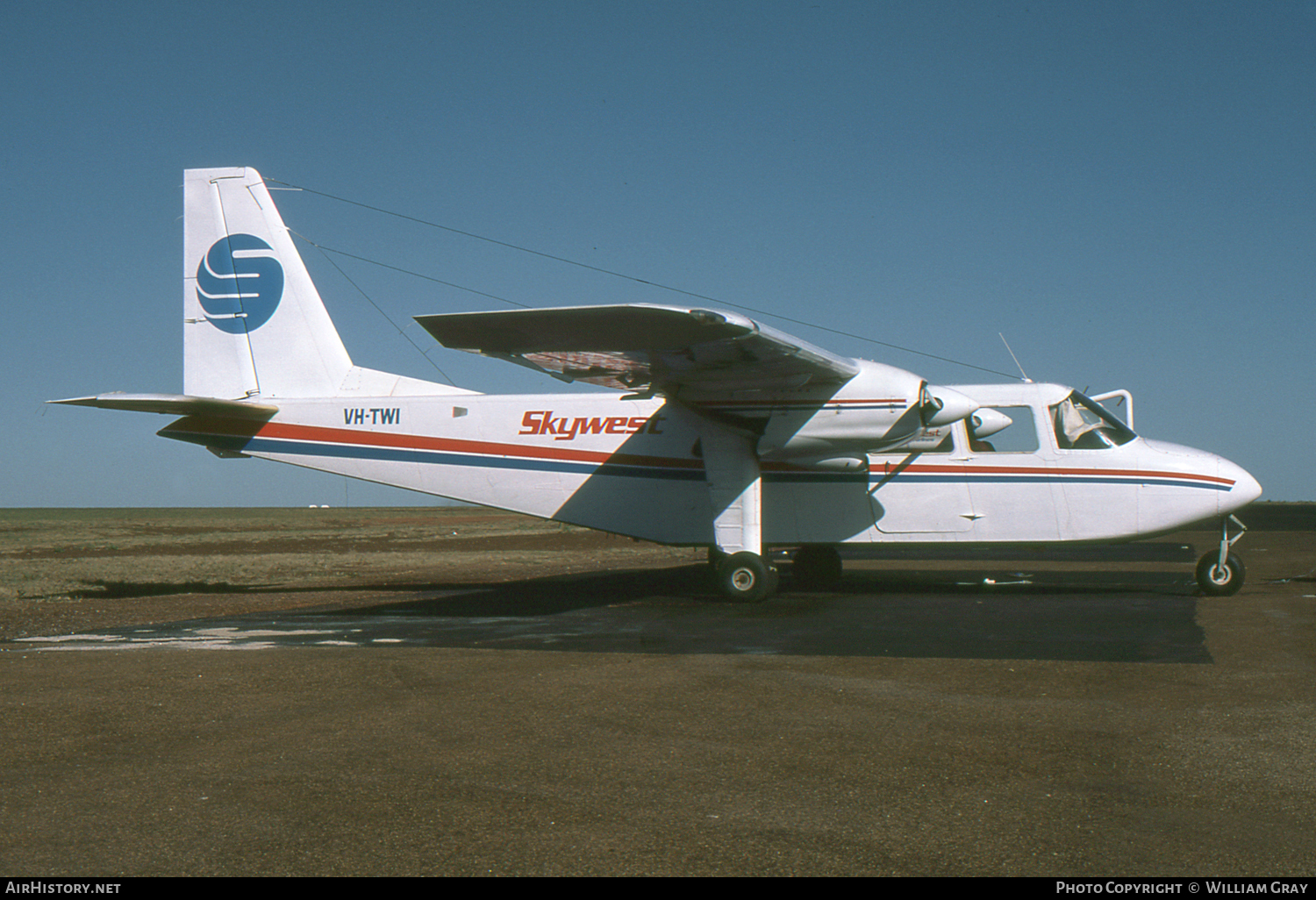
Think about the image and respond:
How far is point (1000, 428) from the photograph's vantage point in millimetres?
14211

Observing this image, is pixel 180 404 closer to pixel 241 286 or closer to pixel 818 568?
pixel 241 286

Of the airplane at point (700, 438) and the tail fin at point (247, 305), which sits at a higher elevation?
the tail fin at point (247, 305)

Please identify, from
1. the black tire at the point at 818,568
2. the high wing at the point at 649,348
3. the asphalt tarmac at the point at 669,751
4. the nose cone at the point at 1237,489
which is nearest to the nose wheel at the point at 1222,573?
the nose cone at the point at 1237,489

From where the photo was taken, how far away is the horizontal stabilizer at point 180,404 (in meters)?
13.4

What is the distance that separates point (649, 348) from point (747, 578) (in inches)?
153

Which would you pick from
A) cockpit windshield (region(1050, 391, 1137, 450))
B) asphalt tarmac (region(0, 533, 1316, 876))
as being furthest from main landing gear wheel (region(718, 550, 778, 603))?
cockpit windshield (region(1050, 391, 1137, 450))

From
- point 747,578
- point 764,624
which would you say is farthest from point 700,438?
point 764,624

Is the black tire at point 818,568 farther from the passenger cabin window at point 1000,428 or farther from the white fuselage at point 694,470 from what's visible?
the passenger cabin window at point 1000,428

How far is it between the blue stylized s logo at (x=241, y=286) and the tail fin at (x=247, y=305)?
0.01m

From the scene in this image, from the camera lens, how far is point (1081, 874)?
11.2 feet

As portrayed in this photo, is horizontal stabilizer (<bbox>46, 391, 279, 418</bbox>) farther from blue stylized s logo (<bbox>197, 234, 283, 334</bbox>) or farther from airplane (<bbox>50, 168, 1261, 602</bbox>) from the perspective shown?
blue stylized s logo (<bbox>197, 234, 283, 334</bbox>)

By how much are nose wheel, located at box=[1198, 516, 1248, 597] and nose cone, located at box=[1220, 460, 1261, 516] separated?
0.25m

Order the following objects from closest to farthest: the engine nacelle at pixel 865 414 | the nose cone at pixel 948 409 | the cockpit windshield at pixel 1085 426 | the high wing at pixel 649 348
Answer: the high wing at pixel 649 348 < the engine nacelle at pixel 865 414 < the nose cone at pixel 948 409 < the cockpit windshield at pixel 1085 426

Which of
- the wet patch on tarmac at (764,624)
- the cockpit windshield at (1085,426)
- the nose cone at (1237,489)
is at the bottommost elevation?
the wet patch on tarmac at (764,624)
